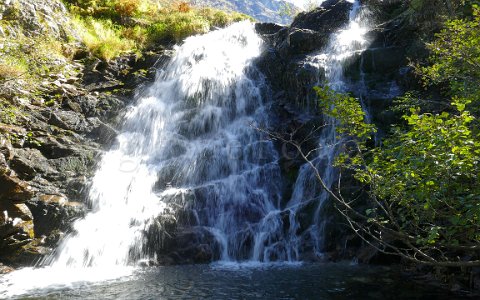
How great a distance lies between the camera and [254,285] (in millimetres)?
9414

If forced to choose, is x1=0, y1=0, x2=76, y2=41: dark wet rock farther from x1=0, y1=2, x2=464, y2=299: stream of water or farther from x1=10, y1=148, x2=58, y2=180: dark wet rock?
x1=10, y1=148, x2=58, y2=180: dark wet rock

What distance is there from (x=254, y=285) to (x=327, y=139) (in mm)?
7640

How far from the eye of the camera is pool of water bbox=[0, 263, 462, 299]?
8.59m

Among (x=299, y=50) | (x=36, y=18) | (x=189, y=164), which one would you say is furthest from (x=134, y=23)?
(x=189, y=164)

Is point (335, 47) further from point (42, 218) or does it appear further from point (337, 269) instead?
point (42, 218)

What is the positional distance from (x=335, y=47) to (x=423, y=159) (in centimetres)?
1416

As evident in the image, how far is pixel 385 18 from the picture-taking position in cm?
1939

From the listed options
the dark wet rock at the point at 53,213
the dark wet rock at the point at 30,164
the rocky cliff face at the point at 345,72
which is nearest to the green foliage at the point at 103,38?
the dark wet rock at the point at 30,164

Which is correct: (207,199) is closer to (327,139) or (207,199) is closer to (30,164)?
(327,139)

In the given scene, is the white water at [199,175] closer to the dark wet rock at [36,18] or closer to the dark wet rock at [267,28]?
the dark wet rock at [267,28]

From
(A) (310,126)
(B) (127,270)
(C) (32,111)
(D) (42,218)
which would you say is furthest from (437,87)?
(C) (32,111)

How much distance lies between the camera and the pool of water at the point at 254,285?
8.59 metres

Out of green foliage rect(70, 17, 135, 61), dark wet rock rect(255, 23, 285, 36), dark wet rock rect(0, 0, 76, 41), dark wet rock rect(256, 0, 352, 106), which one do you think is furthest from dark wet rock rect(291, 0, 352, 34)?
dark wet rock rect(0, 0, 76, 41)

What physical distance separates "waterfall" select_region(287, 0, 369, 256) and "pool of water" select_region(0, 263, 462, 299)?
5.62 feet
